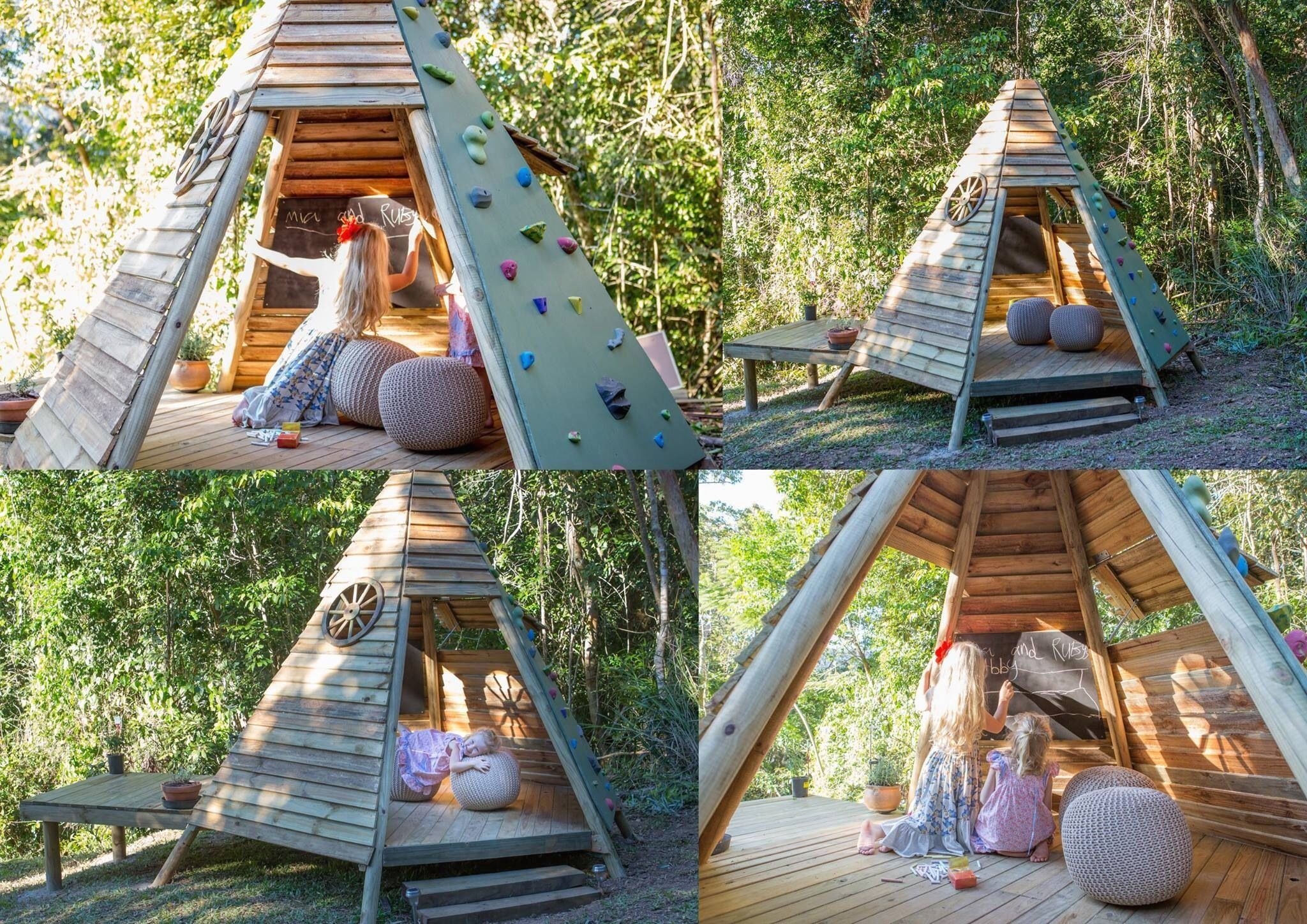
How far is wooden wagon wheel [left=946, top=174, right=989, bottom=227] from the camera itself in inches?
230

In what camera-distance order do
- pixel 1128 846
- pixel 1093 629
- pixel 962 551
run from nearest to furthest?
1. pixel 1128 846
2. pixel 1093 629
3. pixel 962 551

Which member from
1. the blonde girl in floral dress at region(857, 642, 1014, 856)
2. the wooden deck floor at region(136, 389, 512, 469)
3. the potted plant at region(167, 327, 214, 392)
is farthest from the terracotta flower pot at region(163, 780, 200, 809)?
the blonde girl in floral dress at region(857, 642, 1014, 856)

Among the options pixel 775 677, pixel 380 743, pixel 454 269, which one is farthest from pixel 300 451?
pixel 775 677

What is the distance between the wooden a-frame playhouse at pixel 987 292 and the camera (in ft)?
18.2

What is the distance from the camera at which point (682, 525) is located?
4895 mm

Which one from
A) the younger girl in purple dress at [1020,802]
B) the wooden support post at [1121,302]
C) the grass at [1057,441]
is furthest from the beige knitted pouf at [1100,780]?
the wooden support post at [1121,302]

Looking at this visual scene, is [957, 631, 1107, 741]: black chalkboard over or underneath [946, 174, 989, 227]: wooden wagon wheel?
underneath

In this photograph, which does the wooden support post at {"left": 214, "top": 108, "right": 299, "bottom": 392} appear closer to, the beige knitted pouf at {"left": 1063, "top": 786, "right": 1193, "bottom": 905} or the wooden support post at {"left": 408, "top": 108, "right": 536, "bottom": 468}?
the wooden support post at {"left": 408, "top": 108, "right": 536, "bottom": 468}

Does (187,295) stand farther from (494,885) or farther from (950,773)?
(950,773)

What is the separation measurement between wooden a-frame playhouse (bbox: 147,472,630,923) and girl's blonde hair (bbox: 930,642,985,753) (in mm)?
1638

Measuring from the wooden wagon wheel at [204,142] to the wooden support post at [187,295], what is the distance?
212 millimetres

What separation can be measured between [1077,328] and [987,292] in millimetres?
811

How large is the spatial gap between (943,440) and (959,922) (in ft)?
7.51

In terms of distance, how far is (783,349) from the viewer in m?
5.76
